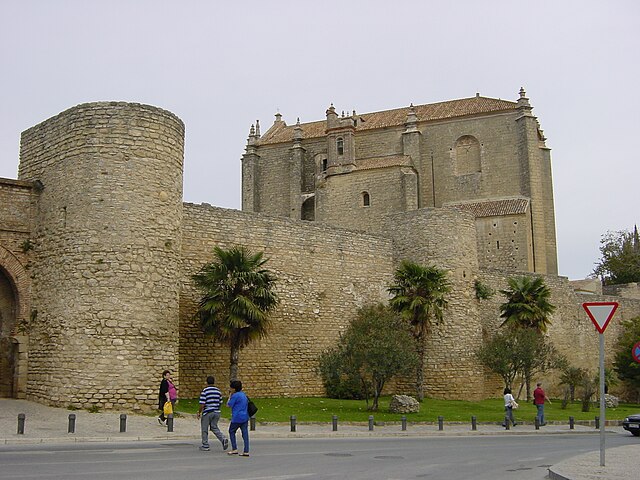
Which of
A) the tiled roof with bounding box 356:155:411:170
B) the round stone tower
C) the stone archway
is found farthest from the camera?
the tiled roof with bounding box 356:155:411:170

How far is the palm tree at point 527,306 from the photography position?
3353 cm

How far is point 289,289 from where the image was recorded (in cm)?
2806

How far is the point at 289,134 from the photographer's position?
64.9 m

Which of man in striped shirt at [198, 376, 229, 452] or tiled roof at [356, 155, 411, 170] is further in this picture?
tiled roof at [356, 155, 411, 170]

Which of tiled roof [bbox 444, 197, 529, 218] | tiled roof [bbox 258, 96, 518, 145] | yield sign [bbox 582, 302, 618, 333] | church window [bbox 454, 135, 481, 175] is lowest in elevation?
yield sign [bbox 582, 302, 618, 333]

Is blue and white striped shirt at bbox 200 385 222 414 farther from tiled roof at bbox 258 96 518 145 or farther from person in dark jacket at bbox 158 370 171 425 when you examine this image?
tiled roof at bbox 258 96 518 145

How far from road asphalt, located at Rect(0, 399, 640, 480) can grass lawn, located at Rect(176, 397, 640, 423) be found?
0.79 metres

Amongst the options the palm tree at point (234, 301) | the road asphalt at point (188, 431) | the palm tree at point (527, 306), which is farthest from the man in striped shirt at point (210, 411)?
the palm tree at point (527, 306)

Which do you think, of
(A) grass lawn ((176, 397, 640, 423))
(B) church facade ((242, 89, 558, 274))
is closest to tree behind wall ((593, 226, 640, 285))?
(B) church facade ((242, 89, 558, 274))

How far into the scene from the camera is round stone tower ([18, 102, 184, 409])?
761 inches

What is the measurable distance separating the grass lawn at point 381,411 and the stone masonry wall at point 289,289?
108 cm

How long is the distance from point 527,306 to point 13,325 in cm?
2160

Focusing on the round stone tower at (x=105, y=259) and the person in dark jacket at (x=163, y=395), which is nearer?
the person in dark jacket at (x=163, y=395)

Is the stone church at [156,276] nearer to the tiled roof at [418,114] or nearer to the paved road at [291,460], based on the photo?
the paved road at [291,460]
